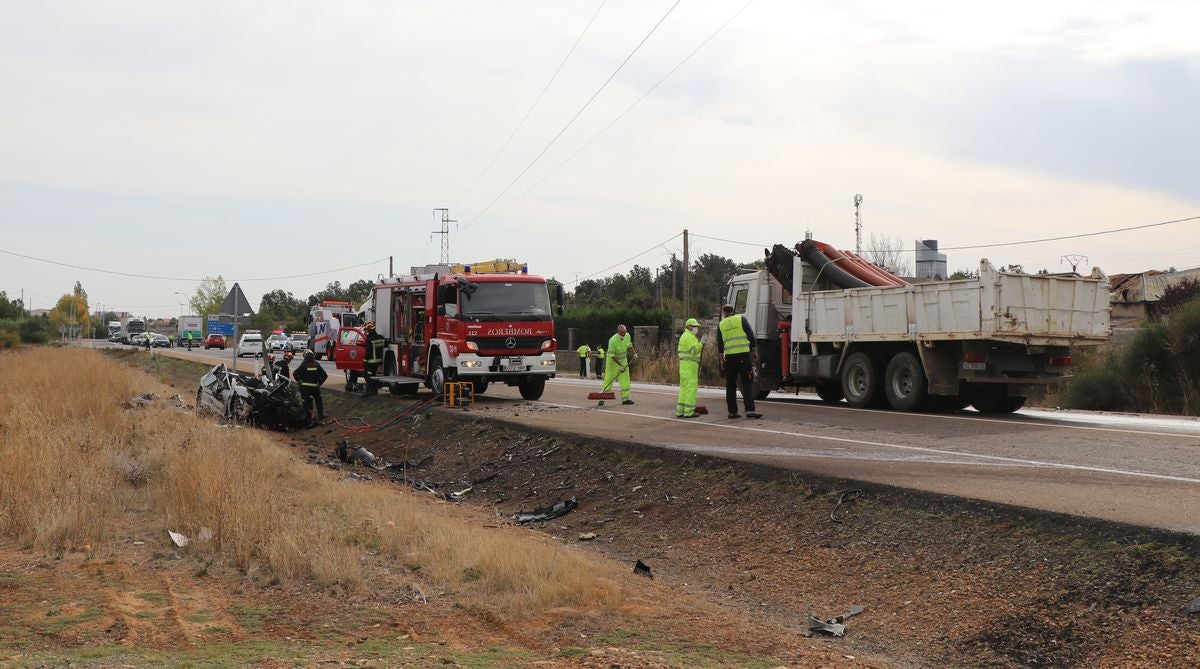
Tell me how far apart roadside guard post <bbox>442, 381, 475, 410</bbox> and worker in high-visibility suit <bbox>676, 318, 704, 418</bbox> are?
5.33 metres

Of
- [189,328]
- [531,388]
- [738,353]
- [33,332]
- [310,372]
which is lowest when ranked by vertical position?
[531,388]

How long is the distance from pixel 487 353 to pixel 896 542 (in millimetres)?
12796

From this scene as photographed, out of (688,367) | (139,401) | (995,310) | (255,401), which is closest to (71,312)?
(139,401)

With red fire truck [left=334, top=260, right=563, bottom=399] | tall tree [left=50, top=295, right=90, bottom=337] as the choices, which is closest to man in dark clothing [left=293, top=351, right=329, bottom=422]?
red fire truck [left=334, top=260, right=563, bottom=399]

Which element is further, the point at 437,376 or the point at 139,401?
the point at 139,401

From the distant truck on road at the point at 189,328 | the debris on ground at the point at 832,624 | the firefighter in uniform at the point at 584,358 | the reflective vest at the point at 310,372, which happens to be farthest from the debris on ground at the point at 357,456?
the distant truck on road at the point at 189,328

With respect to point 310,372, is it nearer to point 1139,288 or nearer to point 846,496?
point 846,496

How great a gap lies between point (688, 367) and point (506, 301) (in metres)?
5.14

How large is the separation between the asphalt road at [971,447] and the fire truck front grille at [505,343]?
4.04 ft

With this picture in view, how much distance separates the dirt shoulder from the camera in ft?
18.7

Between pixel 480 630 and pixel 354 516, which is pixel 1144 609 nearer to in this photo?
pixel 480 630

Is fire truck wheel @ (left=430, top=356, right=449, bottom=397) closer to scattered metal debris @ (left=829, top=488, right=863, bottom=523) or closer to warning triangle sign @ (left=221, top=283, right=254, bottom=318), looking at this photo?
warning triangle sign @ (left=221, top=283, right=254, bottom=318)

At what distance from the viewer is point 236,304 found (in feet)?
74.6

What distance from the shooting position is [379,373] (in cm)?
2392
